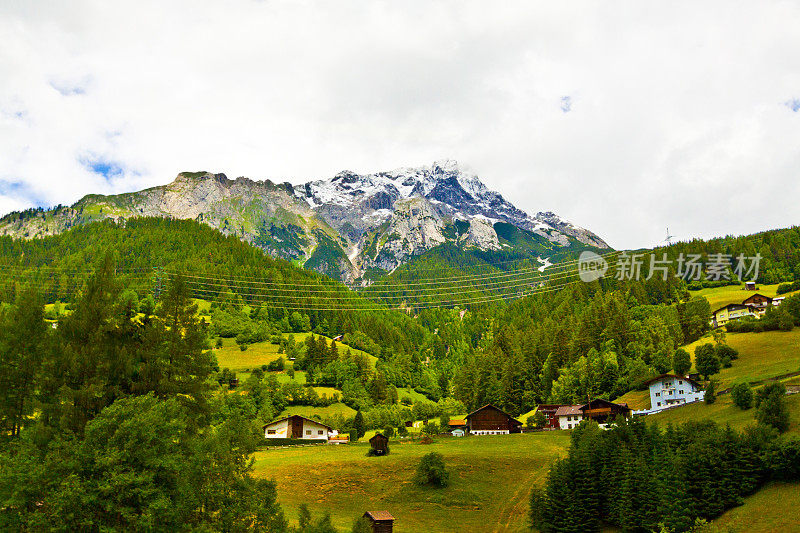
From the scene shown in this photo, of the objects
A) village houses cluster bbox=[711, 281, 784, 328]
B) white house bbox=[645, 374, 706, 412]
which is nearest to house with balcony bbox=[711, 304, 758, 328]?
village houses cluster bbox=[711, 281, 784, 328]

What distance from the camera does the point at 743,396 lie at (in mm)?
61469

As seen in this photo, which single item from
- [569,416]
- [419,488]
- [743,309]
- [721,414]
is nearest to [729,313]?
[743,309]

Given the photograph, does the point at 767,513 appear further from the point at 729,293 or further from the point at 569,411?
the point at 729,293

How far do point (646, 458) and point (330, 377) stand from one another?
10296cm

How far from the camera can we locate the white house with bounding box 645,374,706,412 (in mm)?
87125

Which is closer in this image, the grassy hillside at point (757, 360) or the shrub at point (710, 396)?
the shrub at point (710, 396)

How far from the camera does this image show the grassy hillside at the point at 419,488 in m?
53.3

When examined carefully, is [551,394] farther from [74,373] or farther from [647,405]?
[74,373]

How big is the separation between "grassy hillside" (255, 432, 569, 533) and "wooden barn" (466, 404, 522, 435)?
15.4 m

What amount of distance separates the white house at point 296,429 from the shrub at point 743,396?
229 ft

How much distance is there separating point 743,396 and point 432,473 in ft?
119

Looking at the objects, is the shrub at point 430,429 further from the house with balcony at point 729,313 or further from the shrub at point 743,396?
the house with balcony at point 729,313

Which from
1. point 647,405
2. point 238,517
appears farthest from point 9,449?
point 647,405

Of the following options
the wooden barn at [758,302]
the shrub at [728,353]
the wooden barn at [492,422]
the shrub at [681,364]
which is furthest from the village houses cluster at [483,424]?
the wooden barn at [758,302]
